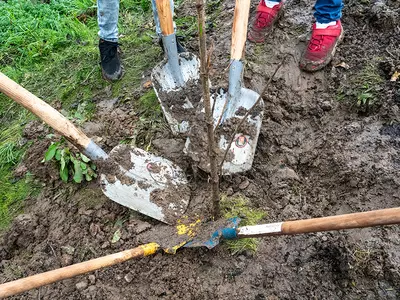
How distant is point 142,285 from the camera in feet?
6.80

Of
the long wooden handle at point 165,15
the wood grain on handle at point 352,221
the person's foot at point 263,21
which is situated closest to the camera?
the wood grain on handle at point 352,221

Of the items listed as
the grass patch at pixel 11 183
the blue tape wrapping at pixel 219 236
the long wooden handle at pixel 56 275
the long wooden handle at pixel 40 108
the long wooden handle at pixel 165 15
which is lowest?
the grass patch at pixel 11 183

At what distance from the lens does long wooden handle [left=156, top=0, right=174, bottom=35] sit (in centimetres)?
254

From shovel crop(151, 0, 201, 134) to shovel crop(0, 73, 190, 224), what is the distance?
37 centimetres

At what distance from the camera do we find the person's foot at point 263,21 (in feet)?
9.97

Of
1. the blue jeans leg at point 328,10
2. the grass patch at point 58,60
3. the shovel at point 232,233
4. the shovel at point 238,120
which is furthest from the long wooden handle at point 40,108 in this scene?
the blue jeans leg at point 328,10

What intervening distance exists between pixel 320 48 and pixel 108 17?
1.57m

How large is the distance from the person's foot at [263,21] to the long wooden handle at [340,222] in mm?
1808

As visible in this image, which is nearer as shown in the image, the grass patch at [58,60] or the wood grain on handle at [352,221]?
the wood grain on handle at [352,221]

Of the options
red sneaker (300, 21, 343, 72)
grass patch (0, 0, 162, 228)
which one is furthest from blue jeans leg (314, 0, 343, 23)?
grass patch (0, 0, 162, 228)

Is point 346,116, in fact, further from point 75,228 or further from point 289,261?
point 75,228

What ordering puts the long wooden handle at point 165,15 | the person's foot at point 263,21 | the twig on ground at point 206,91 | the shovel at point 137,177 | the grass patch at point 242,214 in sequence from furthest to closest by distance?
1. the person's foot at point 263,21
2. the long wooden handle at point 165,15
3. the shovel at point 137,177
4. the grass patch at point 242,214
5. the twig on ground at point 206,91

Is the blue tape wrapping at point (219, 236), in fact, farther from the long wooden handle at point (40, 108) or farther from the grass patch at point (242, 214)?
the long wooden handle at point (40, 108)

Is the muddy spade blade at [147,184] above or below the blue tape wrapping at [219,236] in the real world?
below
